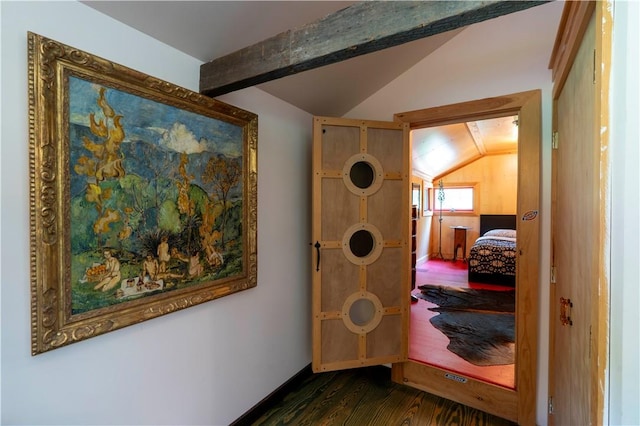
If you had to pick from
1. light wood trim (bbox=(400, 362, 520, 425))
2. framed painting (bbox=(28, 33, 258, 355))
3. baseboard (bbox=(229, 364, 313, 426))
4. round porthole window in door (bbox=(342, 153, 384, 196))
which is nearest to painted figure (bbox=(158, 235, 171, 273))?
framed painting (bbox=(28, 33, 258, 355))

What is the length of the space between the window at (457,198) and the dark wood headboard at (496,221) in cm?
35

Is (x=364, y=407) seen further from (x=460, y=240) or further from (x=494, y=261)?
(x=460, y=240)

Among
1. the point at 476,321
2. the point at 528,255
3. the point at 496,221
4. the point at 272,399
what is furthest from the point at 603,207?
the point at 496,221

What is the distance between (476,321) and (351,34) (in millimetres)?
3706

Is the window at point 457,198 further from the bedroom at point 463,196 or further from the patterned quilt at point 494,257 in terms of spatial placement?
the patterned quilt at point 494,257

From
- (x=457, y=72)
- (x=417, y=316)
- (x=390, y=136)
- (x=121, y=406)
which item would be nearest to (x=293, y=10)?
(x=390, y=136)

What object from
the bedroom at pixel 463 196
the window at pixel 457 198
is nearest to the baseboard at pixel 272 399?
the bedroom at pixel 463 196

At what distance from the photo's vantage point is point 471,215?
740 cm

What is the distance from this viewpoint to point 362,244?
7.17ft

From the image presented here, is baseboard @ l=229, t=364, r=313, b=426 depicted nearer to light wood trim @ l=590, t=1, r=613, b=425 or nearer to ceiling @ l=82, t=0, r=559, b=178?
light wood trim @ l=590, t=1, r=613, b=425

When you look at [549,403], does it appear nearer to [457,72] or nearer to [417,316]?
[417,316]

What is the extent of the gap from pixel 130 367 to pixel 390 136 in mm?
2173

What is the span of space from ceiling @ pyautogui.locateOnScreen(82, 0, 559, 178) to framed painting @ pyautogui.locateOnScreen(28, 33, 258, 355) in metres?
0.24

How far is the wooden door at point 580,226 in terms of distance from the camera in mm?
693
